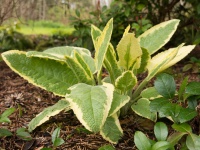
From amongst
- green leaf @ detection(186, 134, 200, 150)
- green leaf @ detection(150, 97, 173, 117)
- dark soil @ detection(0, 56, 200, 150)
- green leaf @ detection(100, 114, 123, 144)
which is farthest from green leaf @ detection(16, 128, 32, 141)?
green leaf @ detection(186, 134, 200, 150)

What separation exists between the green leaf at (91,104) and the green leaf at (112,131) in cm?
17

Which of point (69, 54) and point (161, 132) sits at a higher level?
point (69, 54)

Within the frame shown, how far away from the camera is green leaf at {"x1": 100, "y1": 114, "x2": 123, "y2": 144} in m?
1.23

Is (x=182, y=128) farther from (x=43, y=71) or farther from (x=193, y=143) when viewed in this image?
(x=43, y=71)

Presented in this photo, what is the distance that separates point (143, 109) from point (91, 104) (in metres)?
0.34

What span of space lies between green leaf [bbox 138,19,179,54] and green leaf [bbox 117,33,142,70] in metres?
0.19

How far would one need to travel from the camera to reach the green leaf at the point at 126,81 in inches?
50.6

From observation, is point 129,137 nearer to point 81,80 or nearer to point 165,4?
point 81,80

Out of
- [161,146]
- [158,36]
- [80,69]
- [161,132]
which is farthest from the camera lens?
[158,36]

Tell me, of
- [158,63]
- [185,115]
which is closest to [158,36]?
[158,63]

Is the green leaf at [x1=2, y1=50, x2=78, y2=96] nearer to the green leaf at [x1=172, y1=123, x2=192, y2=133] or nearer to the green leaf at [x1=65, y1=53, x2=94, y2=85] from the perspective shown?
the green leaf at [x1=65, y1=53, x2=94, y2=85]

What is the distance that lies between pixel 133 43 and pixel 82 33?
160cm

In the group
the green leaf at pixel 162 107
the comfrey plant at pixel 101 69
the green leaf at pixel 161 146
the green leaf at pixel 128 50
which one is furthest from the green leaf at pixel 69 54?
the green leaf at pixel 161 146

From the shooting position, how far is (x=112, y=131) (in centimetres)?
125
